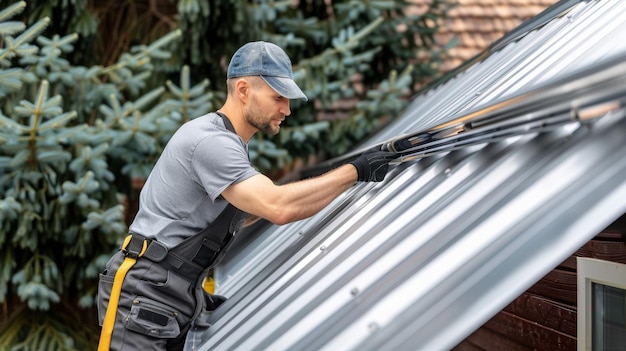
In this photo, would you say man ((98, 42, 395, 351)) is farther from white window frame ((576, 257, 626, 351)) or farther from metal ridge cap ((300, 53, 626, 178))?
white window frame ((576, 257, 626, 351))

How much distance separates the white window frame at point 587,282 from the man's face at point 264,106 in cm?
133

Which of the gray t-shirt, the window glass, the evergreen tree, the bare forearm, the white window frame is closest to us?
the bare forearm

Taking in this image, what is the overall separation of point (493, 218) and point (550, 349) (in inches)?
92.7

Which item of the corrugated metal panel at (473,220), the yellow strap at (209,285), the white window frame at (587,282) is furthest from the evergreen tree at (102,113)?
the white window frame at (587,282)

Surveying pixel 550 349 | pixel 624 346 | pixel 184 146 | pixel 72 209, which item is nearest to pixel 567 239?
pixel 184 146

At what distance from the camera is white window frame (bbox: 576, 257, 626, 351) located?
3.00m

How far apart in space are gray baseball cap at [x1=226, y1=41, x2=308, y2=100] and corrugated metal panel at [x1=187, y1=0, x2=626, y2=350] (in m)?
0.44

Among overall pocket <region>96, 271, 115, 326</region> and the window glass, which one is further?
the window glass

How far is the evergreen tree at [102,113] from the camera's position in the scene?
474cm

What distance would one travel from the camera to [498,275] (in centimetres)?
145

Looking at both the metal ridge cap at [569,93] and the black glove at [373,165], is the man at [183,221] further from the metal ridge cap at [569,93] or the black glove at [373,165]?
the metal ridge cap at [569,93]

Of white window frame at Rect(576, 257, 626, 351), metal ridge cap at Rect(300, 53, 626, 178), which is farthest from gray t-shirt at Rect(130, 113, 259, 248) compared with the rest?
white window frame at Rect(576, 257, 626, 351)

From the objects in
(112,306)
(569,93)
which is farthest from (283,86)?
(569,93)

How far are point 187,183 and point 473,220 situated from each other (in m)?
1.21
